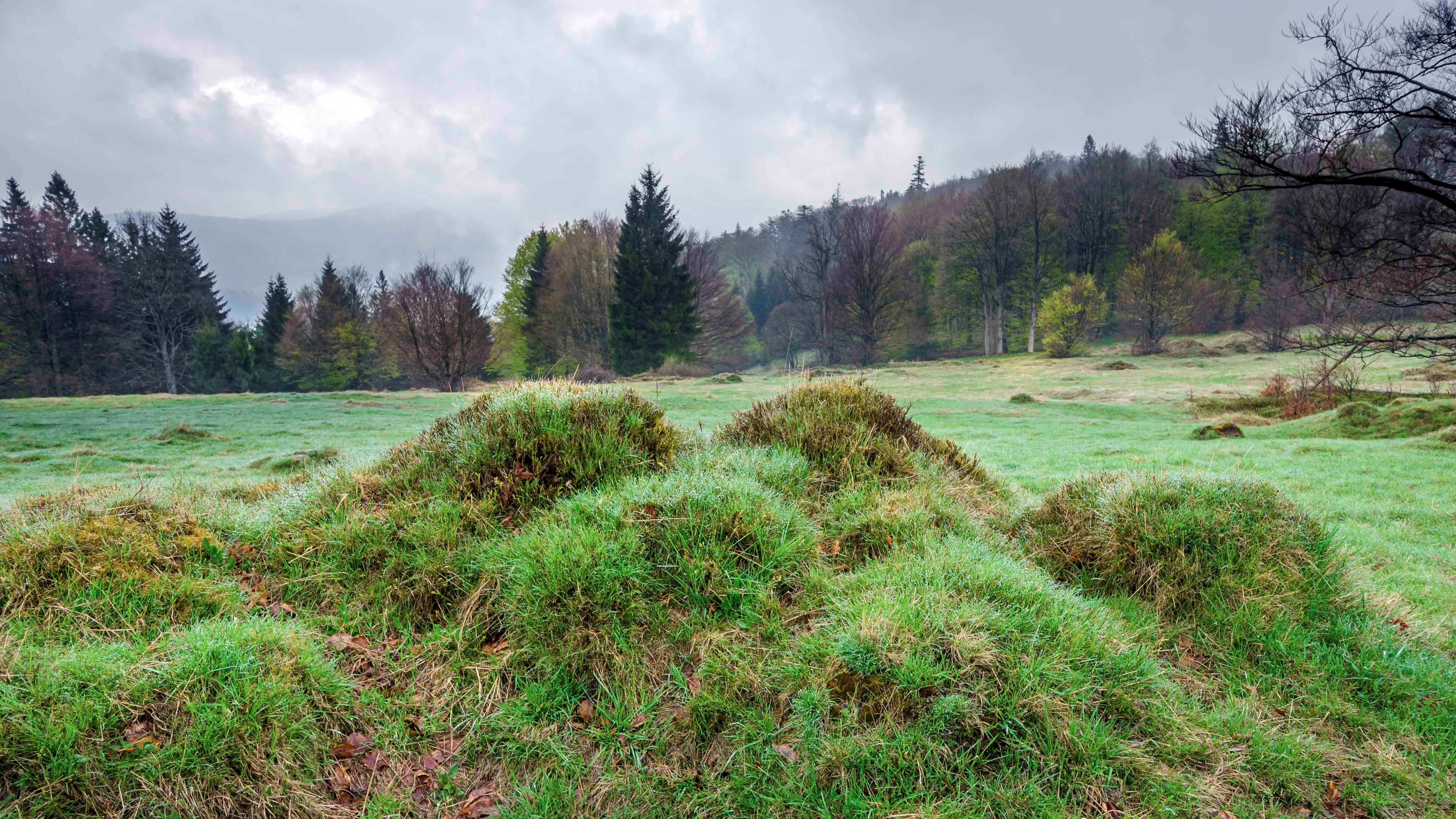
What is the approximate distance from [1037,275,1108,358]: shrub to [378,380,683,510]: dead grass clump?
4063 centimetres

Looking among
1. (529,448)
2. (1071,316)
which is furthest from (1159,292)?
(529,448)

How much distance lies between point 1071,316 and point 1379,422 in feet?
96.0

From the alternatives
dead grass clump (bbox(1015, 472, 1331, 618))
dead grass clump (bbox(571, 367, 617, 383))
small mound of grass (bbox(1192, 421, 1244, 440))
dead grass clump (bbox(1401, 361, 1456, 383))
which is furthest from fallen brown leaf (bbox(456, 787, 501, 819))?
dead grass clump (bbox(1401, 361, 1456, 383))

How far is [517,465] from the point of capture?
4.48 meters

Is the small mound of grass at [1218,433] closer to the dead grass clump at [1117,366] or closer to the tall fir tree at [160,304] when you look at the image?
the dead grass clump at [1117,366]

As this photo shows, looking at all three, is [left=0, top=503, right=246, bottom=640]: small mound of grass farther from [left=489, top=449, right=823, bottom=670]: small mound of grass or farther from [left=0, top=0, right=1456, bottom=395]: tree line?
[left=0, top=0, right=1456, bottom=395]: tree line

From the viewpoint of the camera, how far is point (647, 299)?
4044cm

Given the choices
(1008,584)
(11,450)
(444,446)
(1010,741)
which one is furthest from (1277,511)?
(11,450)

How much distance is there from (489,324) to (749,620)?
4042cm

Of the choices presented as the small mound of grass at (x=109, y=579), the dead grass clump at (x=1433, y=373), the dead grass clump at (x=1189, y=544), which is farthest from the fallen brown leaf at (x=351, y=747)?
the dead grass clump at (x=1433, y=373)

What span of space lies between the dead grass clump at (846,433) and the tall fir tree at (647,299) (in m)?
35.0

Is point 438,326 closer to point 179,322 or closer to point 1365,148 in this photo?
point 179,322

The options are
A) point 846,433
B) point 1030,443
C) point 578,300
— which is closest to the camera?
point 846,433

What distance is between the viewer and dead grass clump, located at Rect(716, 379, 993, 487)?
5.23 m
